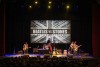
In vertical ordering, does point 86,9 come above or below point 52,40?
above

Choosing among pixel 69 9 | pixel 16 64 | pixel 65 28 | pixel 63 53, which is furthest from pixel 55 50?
pixel 16 64

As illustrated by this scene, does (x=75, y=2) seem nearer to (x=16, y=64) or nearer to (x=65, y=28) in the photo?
(x=65, y=28)

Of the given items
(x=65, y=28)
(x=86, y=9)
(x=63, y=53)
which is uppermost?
(x=86, y=9)

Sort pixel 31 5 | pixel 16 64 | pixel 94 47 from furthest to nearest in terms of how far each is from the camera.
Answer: pixel 31 5, pixel 94 47, pixel 16 64

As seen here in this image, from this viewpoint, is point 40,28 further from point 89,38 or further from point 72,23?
point 89,38

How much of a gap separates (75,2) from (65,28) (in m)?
2.30

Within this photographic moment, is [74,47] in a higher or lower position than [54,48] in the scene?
higher

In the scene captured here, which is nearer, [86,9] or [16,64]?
[16,64]

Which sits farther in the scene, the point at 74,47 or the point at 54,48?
the point at 54,48

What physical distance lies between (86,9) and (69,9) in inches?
53.1

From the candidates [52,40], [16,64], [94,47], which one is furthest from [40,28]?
[16,64]

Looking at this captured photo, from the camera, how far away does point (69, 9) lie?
2256cm

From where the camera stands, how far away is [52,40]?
22750 millimetres

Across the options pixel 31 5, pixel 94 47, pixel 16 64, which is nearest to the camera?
pixel 16 64
